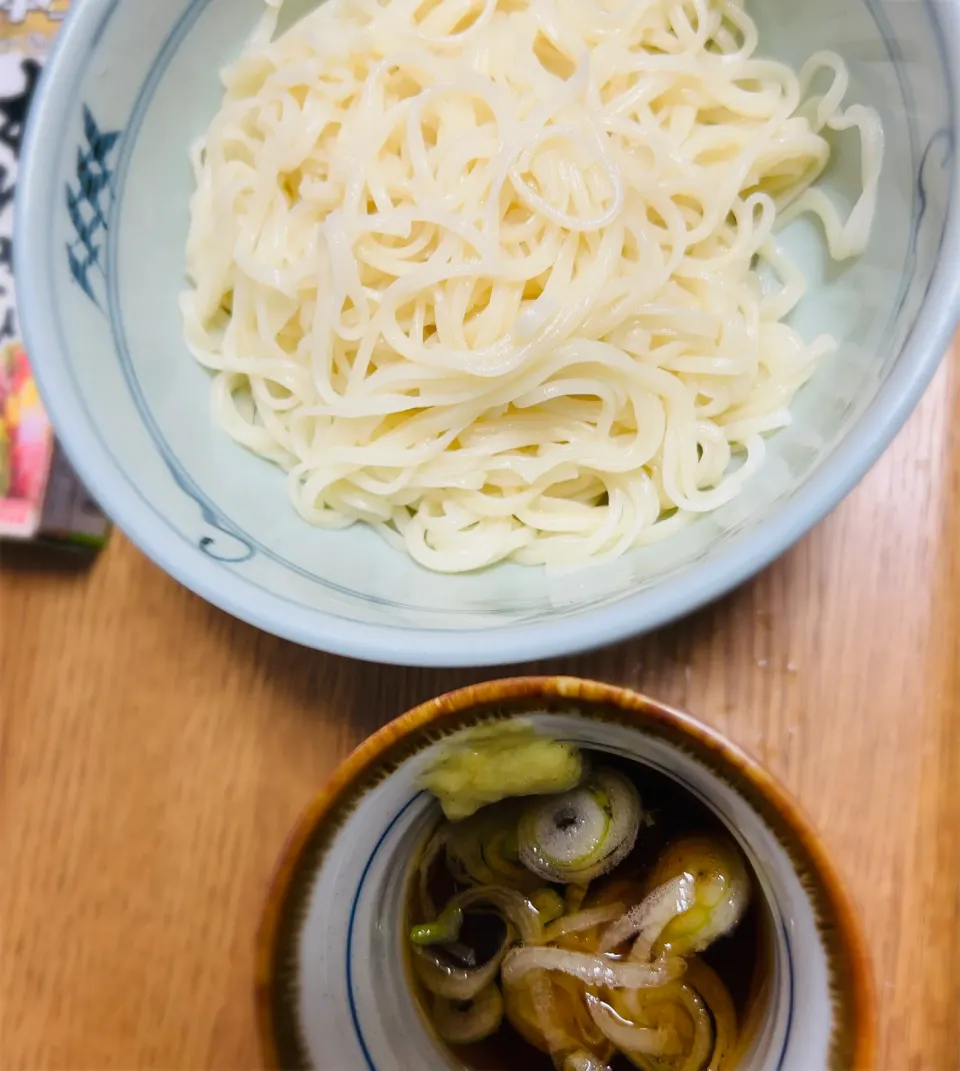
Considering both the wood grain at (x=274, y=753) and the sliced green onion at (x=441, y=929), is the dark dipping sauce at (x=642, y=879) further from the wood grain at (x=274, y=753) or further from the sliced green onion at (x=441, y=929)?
the wood grain at (x=274, y=753)

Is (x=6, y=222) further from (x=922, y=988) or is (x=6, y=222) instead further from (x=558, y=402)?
(x=922, y=988)

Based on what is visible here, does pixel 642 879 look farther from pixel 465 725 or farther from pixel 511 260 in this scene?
pixel 511 260

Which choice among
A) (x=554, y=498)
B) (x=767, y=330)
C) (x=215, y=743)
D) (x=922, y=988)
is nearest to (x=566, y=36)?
(x=767, y=330)

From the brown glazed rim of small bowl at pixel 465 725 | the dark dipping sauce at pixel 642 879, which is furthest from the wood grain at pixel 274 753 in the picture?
the brown glazed rim of small bowl at pixel 465 725

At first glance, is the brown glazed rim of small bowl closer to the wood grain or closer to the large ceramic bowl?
the large ceramic bowl

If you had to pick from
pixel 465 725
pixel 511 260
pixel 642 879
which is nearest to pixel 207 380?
pixel 511 260
